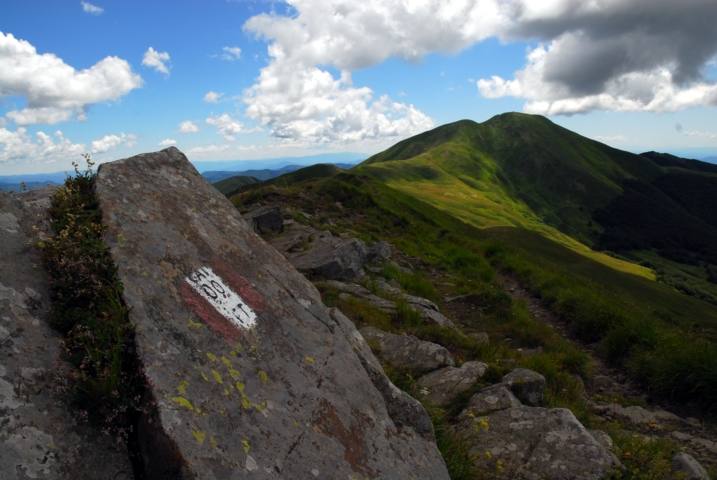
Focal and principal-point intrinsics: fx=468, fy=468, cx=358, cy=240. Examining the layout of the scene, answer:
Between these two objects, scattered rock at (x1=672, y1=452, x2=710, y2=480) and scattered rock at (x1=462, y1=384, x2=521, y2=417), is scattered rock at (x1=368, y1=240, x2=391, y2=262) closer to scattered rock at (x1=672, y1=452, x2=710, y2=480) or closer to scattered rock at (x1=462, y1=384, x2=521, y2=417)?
scattered rock at (x1=462, y1=384, x2=521, y2=417)

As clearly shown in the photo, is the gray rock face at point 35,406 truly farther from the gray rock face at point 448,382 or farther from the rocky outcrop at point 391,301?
the rocky outcrop at point 391,301

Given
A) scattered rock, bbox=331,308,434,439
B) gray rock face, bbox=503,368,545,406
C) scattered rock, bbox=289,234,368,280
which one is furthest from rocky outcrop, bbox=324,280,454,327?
scattered rock, bbox=331,308,434,439

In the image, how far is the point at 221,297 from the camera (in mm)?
6398

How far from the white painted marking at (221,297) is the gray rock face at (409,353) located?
4.39m

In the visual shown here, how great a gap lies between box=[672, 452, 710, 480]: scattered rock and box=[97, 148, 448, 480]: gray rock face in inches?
159

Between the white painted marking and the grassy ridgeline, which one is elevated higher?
the white painted marking

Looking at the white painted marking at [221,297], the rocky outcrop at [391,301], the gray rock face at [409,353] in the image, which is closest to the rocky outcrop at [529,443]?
the gray rock face at [409,353]

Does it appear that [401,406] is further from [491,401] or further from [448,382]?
[448,382]

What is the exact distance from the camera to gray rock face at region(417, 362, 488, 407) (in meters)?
8.85

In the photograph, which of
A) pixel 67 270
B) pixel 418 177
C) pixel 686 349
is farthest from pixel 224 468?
pixel 418 177

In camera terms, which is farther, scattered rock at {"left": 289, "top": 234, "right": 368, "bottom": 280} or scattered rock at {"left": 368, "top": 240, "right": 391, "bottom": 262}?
scattered rock at {"left": 368, "top": 240, "right": 391, "bottom": 262}

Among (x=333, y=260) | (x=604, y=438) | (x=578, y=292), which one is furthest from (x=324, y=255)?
(x=604, y=438)

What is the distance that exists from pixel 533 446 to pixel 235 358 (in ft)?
15.8

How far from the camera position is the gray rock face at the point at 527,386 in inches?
359
